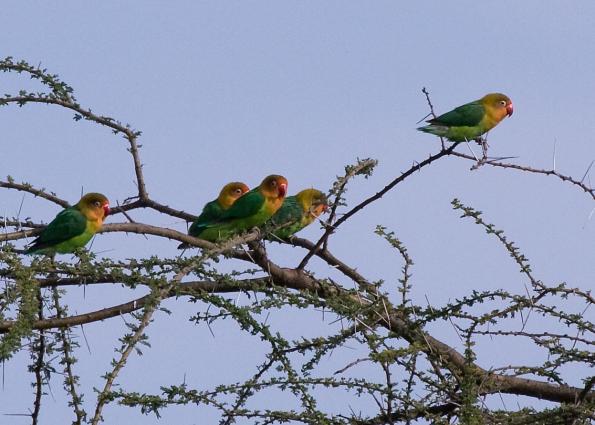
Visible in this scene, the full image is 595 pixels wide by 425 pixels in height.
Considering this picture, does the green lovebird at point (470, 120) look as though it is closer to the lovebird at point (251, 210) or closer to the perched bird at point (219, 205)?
the lovebird at point (251, 210)

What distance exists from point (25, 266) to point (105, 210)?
12.3 ft

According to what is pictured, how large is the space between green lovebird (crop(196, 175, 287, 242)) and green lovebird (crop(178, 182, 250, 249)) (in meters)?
0.06

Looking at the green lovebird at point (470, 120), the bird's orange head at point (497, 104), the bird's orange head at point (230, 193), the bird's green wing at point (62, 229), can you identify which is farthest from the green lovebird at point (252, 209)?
the bird's orange head at point (497, 104)

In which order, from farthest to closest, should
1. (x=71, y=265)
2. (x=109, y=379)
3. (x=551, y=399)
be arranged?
(x=551, y=399), (x=71, y=265), (x=109, y=379)

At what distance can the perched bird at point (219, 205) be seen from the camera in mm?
8508

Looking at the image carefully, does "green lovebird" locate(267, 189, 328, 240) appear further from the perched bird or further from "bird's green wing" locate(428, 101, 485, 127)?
"bird's green wing" locate(428, 101, 485, 127)

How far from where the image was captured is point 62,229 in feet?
26.6

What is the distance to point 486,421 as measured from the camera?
4.53 meters

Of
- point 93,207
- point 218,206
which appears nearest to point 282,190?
point 218,206

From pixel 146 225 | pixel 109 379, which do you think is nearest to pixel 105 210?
pixel 146 225

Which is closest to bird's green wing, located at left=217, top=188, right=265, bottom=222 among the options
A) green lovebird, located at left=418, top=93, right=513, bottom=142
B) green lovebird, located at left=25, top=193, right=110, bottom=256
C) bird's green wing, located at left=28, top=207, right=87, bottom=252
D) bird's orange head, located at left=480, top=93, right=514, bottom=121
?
green lovebird, located at left=25, top=193, right=110, bottom=256

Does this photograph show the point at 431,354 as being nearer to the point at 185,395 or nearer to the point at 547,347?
the point at 547,347

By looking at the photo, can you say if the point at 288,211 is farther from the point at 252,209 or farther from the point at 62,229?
the point at 62,229

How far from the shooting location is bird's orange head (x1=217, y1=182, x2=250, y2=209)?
8898 mm
